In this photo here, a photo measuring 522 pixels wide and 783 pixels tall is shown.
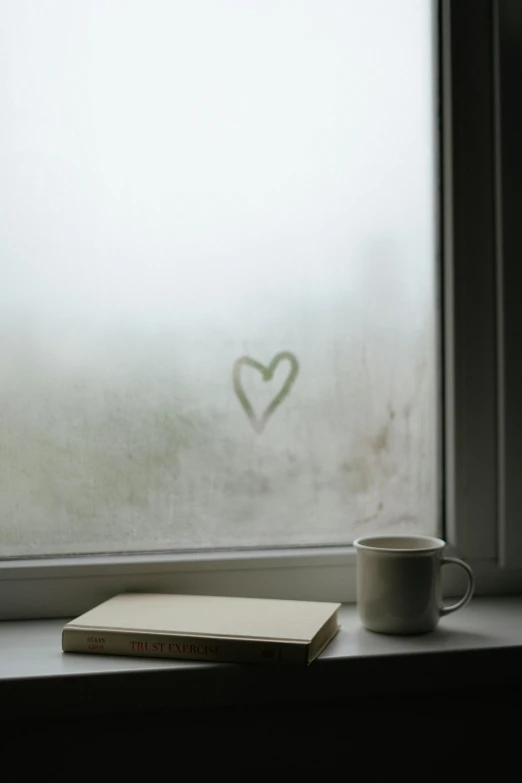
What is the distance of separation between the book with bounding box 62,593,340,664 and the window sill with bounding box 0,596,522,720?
12 mm

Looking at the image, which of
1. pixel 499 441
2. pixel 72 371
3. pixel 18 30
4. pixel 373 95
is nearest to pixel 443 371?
pixel 499 441

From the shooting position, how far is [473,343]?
1021 mm

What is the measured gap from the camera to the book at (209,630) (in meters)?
0.77

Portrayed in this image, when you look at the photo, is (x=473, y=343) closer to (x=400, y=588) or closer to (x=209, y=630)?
(x=400, y=588)

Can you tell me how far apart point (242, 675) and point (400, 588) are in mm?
201

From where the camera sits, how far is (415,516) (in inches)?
41.2

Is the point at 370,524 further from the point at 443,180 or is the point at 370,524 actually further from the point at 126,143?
the point at 126,143

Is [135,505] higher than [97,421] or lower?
lower

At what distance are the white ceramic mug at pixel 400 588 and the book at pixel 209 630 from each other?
50mm

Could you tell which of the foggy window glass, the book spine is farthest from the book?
the foggy window glass

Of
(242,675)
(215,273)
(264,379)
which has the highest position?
(215,273)

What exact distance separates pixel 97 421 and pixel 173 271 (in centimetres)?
22

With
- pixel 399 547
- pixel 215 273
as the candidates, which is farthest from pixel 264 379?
pixel 399 547

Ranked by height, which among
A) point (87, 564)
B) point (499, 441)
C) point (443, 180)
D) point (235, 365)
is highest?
point (443, 180)
